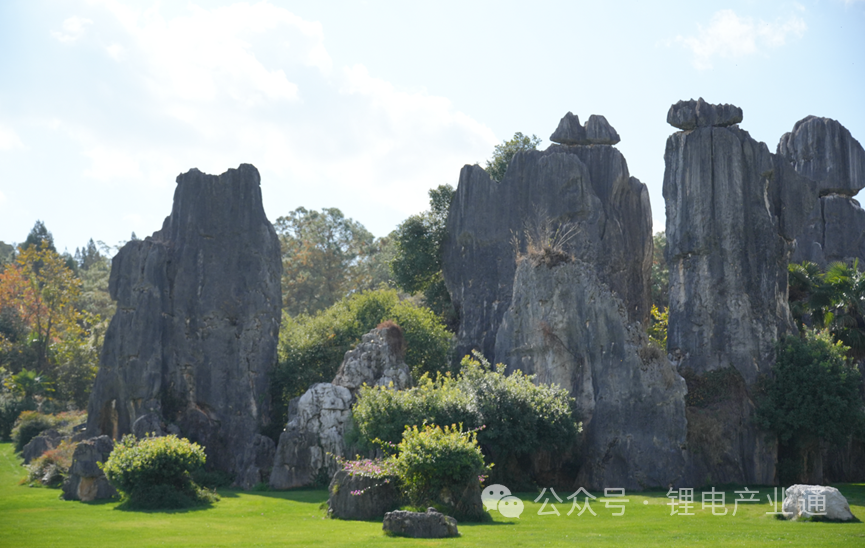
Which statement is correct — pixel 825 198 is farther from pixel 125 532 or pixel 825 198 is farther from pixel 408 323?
pixel 125 532

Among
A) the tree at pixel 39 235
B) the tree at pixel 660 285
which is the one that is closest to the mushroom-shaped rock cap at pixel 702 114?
the tree at pixel 660 285

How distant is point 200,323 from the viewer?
3250 cm

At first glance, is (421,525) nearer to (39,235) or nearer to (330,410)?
(330,410)

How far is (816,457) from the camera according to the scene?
92.8ft

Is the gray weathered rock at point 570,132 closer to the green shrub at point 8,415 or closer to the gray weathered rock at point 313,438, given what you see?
the gray weathered rock at point 313,438

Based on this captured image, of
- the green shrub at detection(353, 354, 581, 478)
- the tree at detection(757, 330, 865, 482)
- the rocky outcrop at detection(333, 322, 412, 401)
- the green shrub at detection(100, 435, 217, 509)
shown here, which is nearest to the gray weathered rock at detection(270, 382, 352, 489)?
the rocky outcrop at detection(333, 322, 412, 401)

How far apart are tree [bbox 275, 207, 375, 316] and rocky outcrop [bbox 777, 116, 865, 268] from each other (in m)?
28.1

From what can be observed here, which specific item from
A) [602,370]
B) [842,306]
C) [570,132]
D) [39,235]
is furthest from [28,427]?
[39,235]

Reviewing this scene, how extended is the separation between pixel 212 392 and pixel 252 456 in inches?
154

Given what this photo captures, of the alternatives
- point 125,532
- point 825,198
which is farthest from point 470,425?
point 825,198

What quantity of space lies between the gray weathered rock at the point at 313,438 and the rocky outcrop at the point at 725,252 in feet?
39.1

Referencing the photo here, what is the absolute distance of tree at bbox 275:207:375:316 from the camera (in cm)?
5719

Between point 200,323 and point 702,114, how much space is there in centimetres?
2050

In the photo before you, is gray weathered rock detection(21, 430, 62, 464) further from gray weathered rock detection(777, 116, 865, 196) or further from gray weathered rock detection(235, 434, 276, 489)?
gray weathered rock detection(777, 116, 865, 196)
